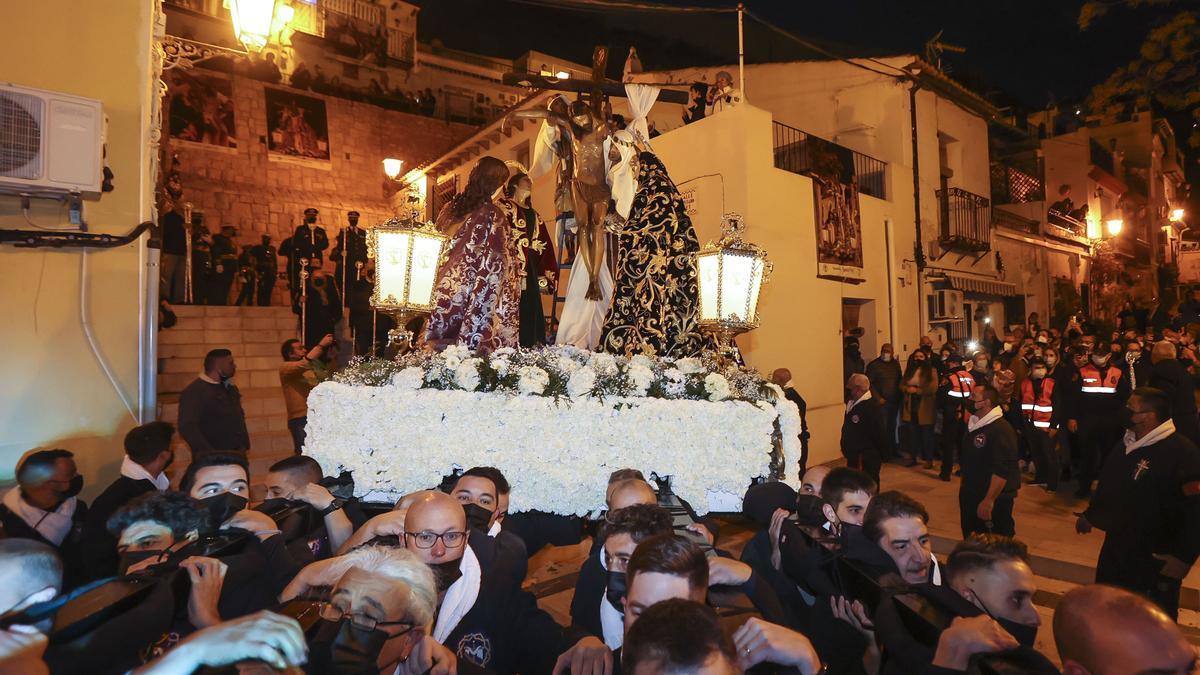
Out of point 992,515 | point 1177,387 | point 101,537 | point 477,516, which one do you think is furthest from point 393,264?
point 1177,387

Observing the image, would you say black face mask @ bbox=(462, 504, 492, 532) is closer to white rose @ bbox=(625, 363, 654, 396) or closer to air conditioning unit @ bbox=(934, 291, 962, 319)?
white rose @ bbox=(625, 363, 654, 396)

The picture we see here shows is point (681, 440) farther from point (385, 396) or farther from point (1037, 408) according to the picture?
point (1037, 408)

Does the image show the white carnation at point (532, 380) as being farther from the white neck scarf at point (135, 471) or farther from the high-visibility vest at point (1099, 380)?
the high-visibility vest at point (1099, 380)

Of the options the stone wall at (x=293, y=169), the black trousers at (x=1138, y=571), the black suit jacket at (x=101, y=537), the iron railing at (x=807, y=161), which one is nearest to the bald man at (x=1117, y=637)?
the black trousers at (x=1138, y=571)

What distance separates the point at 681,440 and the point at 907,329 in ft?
40.8

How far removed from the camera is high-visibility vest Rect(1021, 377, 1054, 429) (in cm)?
967

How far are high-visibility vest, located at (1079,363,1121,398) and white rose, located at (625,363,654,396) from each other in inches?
321

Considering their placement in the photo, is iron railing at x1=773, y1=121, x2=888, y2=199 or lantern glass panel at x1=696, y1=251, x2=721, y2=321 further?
iron railing at x1=773, y1=121, x2=888, y2=199

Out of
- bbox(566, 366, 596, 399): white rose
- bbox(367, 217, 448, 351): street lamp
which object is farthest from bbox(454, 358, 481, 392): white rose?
bbox(367, 217, 448, 351): street lamp

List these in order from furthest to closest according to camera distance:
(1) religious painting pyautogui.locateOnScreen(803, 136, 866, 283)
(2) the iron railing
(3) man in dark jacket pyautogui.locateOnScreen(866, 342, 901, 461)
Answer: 1. (2) the iron railing
2. (1) religious painting pyautogui.locateOnScreen(803, 136, 866, 283)
3. (3) man in dark jacket pyautogui.locateOnScreen(866, 342, 901, 461)

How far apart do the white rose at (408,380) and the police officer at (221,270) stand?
10067mm

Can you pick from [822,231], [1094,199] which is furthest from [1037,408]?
[1094,199]

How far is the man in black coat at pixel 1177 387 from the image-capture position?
734 cm

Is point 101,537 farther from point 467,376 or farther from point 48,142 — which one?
point 48,142
